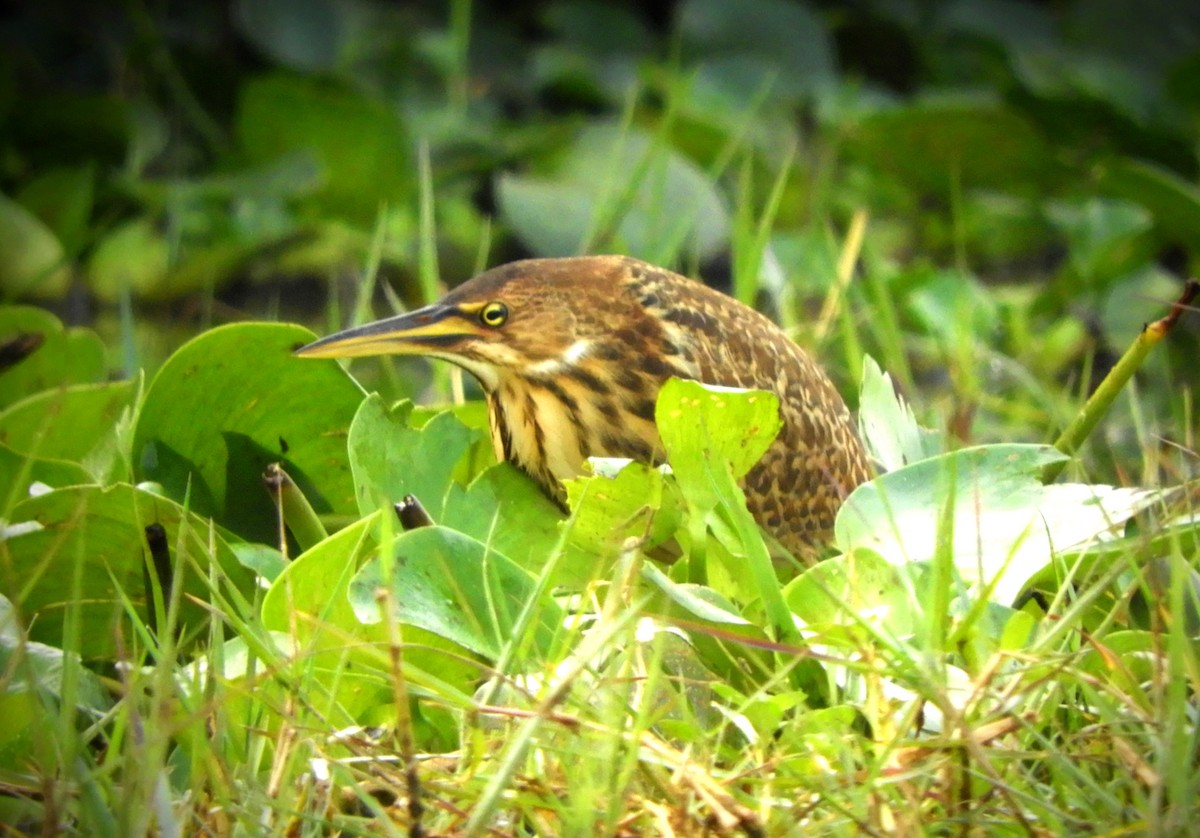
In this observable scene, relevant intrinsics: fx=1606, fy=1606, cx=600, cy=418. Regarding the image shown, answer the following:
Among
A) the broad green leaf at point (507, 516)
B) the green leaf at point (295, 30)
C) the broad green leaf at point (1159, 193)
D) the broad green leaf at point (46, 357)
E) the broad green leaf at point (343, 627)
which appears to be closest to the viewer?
the broad green leaf at point (343, 627)

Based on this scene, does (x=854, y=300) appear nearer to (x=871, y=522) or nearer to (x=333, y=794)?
(x=871, y=522)

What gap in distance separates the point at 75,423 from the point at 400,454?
1.33ft

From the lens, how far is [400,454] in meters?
1.49

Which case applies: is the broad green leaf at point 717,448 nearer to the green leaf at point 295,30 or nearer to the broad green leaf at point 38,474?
the broad green leaf at point 38,474

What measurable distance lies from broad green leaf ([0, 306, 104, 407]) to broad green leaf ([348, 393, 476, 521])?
1.93 feet

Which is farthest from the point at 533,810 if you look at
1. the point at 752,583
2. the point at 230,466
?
the point at 230,466

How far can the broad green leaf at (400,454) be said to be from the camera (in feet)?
4.75

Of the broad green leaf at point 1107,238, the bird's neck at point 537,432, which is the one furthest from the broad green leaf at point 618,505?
the broad green leaf at point 1107,238

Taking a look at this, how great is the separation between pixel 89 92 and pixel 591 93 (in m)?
1.07

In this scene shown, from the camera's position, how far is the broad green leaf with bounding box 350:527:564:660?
1.27m

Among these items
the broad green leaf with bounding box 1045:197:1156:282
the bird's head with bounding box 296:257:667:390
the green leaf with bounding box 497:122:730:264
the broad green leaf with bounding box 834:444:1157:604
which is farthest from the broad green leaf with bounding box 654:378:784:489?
the broad green leaf with bounding box 1045:197:1156:282

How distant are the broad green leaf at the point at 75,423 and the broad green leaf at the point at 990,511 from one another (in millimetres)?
755

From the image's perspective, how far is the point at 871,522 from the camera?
4.67ft

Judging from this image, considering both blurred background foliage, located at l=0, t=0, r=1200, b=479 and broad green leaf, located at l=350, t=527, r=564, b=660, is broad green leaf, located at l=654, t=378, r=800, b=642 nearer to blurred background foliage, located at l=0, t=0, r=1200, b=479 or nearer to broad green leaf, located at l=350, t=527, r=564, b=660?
broad green leaf, located at l=350, t=527, r=564, b=660
